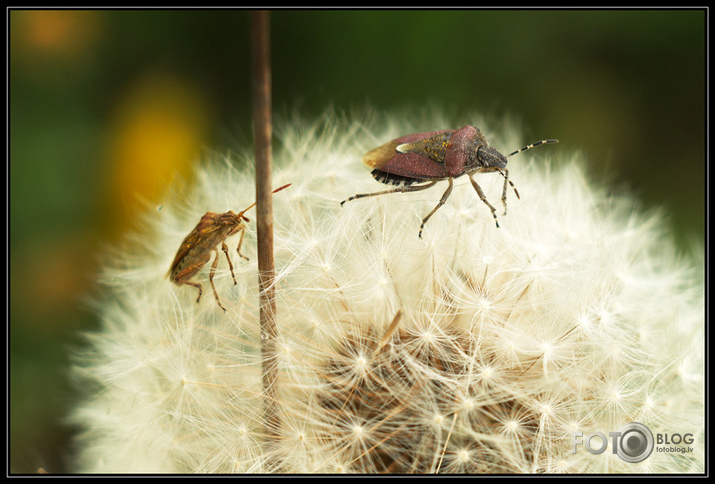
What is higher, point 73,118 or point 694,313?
point 73,118

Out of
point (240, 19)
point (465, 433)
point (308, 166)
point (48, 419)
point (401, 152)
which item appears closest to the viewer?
point (465, 433)

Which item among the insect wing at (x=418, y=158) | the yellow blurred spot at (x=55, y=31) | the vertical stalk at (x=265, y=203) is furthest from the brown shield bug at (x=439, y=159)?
the yellow blurred spot at (x=55, y=31)

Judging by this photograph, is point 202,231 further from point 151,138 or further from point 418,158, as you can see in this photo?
point 151,138

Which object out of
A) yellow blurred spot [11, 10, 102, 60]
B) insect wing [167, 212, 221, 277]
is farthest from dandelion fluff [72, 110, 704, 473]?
yellow blurred spot [11, 10, 102, 60]

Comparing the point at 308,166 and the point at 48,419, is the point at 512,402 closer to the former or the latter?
the point at 308,166

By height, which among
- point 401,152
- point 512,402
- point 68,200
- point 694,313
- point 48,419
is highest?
point 401,152

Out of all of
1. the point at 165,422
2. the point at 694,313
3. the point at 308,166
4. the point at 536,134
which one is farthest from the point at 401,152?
the point at 536,134
